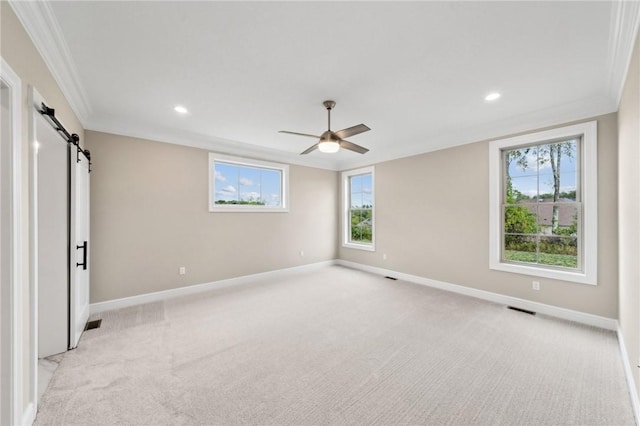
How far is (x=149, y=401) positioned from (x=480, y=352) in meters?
2.84

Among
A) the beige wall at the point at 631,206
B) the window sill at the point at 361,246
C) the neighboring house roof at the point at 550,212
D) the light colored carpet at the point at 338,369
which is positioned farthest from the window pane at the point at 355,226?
the beige wall at the point at 631,206

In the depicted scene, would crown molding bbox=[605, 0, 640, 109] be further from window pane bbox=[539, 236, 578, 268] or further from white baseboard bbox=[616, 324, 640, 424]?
white baseboard bbox=[616, 324, 640, 424]

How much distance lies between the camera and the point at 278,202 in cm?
552

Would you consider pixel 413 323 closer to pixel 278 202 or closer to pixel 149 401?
pixel 149 401

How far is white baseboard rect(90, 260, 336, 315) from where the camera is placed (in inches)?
138

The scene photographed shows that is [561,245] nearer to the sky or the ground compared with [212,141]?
nearer to the ground

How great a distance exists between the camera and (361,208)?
20.2 feet

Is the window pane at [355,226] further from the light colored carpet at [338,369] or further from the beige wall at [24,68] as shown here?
the beige wall at [24,68]

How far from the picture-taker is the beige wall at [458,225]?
2.94 metres

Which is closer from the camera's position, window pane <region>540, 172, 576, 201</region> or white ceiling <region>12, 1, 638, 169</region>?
white ceiling <region>12, 1, 638, 169</region>

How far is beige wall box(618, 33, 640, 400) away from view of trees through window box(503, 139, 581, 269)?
2.88ft

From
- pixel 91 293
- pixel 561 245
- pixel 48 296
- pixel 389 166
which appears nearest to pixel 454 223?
pixel 561 245

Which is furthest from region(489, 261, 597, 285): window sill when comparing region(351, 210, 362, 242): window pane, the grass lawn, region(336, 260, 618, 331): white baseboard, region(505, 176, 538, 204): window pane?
region(351, 210, 362, 242): window pane

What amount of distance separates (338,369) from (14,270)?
2.27 meters
